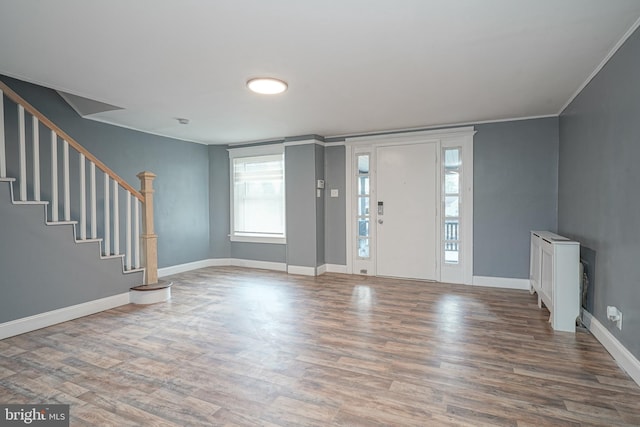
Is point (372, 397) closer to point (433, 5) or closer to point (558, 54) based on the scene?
point (433, 5)

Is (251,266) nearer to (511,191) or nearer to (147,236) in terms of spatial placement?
(147,236)

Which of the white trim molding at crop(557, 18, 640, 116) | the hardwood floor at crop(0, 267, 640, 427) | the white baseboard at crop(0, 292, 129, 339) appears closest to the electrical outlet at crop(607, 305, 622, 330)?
the hardwood floor at crop(0, 267, 640, 427)

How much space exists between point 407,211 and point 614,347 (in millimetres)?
3046

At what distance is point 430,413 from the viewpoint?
6.33 ft

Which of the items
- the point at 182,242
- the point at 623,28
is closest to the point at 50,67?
the point at 182,242

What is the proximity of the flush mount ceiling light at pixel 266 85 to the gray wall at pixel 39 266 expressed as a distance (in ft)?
7.96

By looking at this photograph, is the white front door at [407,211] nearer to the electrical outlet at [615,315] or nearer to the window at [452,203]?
the window at [452,203]

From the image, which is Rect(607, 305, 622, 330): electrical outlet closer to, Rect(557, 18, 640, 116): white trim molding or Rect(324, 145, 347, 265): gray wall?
Rect(557, 18, 640, 116): white trim molding

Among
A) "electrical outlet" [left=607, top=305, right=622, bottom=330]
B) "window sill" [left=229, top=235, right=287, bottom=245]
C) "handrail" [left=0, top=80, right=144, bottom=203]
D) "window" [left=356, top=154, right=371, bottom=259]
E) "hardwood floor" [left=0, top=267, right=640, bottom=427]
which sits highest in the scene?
"handrail" [left=0, top=80, right=144, bottom=203]

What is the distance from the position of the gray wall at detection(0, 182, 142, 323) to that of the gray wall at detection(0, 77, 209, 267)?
2.89 feet

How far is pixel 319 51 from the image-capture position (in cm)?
257

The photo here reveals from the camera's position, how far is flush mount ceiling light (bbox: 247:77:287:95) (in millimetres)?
3133

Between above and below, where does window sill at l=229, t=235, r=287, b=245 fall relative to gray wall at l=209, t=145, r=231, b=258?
below

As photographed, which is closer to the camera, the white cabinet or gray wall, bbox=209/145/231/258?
the white cabinet
